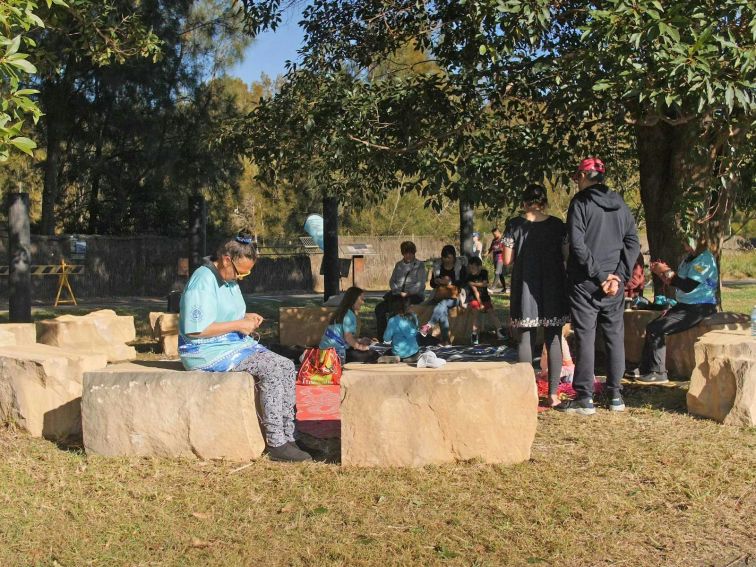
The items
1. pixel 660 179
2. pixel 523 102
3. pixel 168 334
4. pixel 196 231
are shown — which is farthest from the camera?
pixel 196 231

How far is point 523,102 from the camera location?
9828 millimetres

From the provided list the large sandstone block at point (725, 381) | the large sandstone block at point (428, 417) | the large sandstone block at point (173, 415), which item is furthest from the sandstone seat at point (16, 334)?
the large sandstone block at point (725, 381)

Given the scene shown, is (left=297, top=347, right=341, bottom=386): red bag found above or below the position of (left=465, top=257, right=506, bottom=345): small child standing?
below

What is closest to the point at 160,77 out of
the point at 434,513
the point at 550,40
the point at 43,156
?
the point at 43,156

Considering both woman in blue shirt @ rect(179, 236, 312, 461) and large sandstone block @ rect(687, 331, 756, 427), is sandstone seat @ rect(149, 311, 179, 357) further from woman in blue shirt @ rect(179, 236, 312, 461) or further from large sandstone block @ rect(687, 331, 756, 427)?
large sandstone block @ rect(687, 331, 756, 427)

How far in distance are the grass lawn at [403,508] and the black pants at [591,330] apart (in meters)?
0.65

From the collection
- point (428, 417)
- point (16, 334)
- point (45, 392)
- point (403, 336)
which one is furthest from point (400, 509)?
point (403, 336)

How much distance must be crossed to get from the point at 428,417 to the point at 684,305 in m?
3.47

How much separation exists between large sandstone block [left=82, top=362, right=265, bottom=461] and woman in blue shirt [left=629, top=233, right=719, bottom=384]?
3759mm

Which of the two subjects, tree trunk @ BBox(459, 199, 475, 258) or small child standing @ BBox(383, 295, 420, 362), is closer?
small child standing @ BBox(383, 295, 420, 362)

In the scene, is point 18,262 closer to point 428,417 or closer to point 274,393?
point 274,393

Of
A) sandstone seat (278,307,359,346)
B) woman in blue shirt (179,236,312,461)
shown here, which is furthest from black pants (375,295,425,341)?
woman in blue shirt (179,236,312,461)

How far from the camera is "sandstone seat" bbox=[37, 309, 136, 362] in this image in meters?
10.1

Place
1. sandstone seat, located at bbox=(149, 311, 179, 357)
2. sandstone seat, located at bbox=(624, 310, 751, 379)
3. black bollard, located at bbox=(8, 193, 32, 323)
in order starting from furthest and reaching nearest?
black bollard, located at bbox=(8, 193, 32, 323), sandstone seat, located at bbox=(149, 311, 179, 357), sandstone seat, located at bbox=(624, 310, 751, 379)
